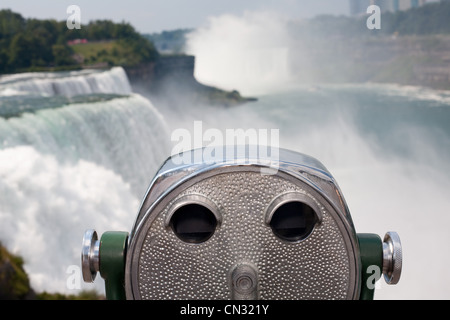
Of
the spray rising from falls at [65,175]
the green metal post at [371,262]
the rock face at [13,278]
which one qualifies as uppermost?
the green metal post at [371,262]

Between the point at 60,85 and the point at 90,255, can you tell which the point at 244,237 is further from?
the point at 60,85

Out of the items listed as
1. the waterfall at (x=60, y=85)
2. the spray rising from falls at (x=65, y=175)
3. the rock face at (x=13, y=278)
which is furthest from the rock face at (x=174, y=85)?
the rock face at (x=13, y=278)

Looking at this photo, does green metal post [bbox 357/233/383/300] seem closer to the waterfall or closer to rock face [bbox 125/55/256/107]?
the waterfall

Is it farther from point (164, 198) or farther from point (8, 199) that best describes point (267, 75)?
point (164, 198)

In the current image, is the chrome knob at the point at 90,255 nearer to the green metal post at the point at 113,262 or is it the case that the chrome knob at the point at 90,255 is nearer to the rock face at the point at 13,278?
the green metal post at the point at 113,262

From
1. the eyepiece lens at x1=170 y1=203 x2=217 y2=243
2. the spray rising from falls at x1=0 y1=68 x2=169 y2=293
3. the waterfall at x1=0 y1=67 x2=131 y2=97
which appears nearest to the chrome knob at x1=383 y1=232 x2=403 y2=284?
the eyepiece lens at x1=170 y1=203 x2=217 y2=243

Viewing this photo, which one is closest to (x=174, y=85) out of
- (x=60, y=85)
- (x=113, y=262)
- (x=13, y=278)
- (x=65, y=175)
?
(x=60, y=85)
